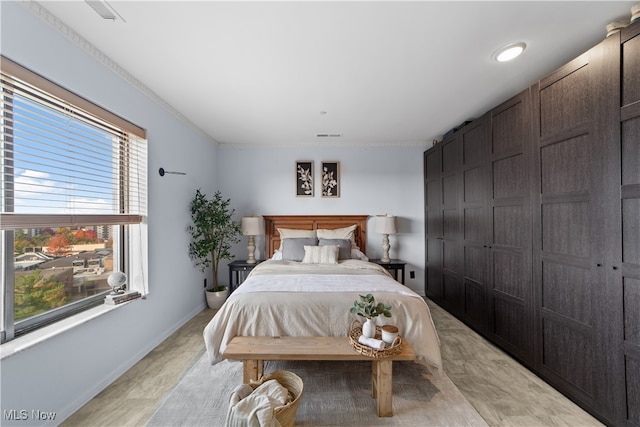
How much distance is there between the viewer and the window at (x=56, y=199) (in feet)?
4.45

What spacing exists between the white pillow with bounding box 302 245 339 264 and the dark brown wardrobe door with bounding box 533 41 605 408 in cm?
200

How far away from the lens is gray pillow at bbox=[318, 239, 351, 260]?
3469mm

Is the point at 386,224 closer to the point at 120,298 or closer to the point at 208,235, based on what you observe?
the point at 208,235

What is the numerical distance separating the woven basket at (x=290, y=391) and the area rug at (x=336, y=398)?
22 centimetres

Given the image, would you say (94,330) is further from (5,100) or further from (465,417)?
(465,417)

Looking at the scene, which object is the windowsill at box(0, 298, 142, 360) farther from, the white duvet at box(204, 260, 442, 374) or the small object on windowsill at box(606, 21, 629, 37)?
the small object on windowsill at box(606, 21, 629, 37)

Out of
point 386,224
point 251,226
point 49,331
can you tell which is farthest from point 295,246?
point 49,331

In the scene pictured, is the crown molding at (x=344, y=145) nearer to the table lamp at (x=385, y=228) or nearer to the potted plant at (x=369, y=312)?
the table lamp at (x=385, y=228)

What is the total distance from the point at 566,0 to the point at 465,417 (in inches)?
101

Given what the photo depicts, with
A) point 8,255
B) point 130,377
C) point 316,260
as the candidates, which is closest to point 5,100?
point 8,255

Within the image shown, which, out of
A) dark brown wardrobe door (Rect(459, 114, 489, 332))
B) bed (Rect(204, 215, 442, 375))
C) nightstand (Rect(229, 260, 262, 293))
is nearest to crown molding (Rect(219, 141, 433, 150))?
dark brown wardrobe door (Rect(459, 114, 489, 332))

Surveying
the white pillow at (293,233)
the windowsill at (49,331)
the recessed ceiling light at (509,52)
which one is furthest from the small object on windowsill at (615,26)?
the windowsill at (49,331)

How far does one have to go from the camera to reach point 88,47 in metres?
1.75

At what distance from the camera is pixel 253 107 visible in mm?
2754
